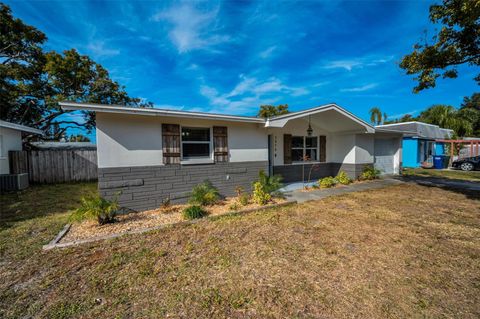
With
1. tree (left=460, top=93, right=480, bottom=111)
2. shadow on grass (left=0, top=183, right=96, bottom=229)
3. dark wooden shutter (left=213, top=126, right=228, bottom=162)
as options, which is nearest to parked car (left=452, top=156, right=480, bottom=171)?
dark wooden shutter (left=213, top=126, right=228, bottom=162)

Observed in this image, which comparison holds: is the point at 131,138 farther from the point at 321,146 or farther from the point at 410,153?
the point at 410,153

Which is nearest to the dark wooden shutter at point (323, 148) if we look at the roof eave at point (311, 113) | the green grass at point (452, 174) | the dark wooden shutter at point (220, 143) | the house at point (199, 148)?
the house at point (199, 148)

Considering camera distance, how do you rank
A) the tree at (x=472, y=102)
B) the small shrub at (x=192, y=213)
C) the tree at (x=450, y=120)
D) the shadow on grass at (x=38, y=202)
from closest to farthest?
the small shrub at (x=192, y=213)
the shadow on grass at (x=38, y=202)
the tree at (x=450, y=120)
the tree at (x=472, y=102)

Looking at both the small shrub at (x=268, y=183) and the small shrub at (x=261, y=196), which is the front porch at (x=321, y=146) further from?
the small shrub at (x=261, y=196)

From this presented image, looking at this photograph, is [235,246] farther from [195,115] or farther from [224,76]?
[224,76]

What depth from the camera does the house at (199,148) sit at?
5004mm

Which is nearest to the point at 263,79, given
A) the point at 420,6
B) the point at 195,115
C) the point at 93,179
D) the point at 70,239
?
the point at 420,6

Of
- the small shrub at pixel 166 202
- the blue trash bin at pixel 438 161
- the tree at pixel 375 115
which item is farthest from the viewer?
the tree at pixel 375 115

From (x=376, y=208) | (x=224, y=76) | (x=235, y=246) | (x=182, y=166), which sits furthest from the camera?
(x=224, y=76)

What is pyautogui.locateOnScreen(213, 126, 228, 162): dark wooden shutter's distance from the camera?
644 centimetres

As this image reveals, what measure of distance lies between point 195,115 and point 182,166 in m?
1.67

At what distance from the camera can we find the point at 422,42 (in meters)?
6.42

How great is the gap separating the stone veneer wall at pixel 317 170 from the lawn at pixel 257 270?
432 centimetres

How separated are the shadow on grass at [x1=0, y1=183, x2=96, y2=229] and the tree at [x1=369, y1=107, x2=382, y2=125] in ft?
128
